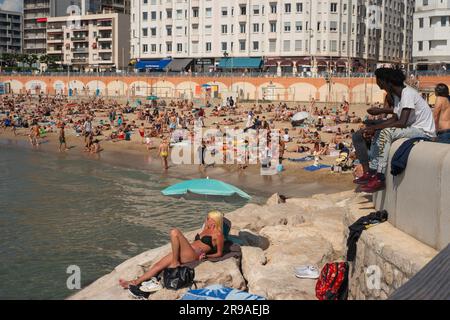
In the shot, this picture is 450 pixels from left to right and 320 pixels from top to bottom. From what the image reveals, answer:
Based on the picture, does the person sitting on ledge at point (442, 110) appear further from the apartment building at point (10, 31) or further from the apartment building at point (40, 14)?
the apartment building at point (10, 31)

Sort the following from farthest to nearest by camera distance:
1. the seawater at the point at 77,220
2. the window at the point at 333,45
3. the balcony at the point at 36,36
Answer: the balcony at the point at 36,36 → the window at the point at 333,45 → the seawater at the point at 77,220

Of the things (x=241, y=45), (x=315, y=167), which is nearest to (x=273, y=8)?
(x=241, y=45)

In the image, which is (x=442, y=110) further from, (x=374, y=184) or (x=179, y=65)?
(x=179, y=65)

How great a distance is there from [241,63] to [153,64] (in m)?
12.8

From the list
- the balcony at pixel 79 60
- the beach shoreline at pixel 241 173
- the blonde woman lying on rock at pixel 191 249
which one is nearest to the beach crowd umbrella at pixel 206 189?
the beach shoreline at pixel 241 173

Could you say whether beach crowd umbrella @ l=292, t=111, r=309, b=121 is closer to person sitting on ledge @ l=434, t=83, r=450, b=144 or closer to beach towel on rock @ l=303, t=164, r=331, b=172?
beach towel on rock @ l=303, t=164, r=331, b=172

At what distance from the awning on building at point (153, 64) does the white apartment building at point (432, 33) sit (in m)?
32.2

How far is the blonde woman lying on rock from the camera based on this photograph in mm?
8727

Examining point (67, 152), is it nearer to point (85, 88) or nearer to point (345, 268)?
point (345, 268)

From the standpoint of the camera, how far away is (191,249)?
901 centimetres

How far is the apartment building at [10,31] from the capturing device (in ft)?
385

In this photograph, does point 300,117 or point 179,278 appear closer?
point 179,278
